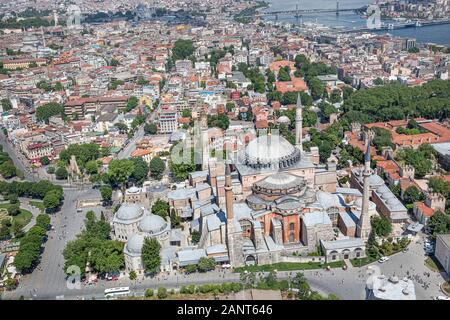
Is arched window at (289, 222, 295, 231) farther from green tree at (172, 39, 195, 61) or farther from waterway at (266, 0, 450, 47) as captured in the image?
waterway at (266, 0, 450, 47)

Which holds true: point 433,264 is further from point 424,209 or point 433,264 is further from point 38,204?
point 38,204

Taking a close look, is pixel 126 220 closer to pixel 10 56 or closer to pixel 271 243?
pixel 271 243

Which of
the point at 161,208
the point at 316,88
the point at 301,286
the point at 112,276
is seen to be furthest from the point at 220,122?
the point at 301,286

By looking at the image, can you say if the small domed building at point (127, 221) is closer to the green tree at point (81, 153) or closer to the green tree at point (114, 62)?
the green tree at point (81, 153)

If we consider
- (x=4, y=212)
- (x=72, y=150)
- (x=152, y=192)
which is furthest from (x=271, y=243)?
(x=72, y=150)

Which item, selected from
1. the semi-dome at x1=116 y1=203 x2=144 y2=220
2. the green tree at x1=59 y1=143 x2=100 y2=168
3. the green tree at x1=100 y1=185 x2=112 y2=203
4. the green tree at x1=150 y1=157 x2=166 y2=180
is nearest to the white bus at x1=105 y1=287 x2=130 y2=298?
the semi-dome at x1=116 y1=203 x2=144 y2=220

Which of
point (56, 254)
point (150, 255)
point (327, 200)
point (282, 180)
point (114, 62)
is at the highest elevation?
point (282, 180)
